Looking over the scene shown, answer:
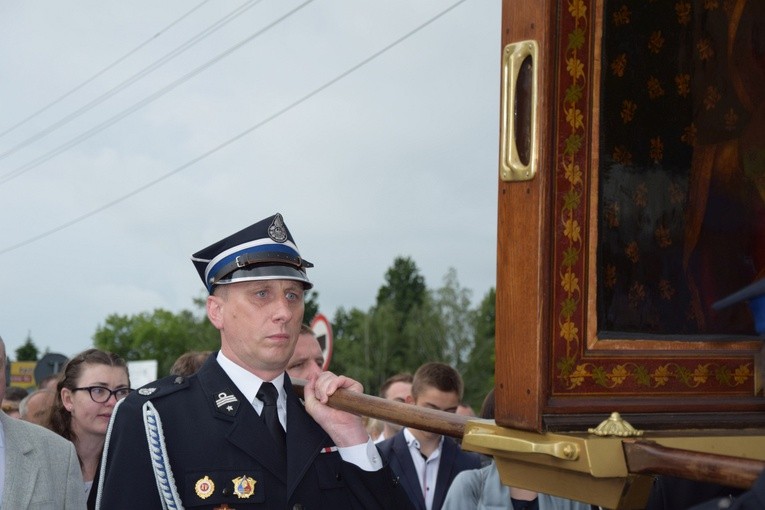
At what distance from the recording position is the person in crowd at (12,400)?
32.3ft

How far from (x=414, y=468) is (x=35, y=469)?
3.03 meters

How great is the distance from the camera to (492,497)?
17.4ft

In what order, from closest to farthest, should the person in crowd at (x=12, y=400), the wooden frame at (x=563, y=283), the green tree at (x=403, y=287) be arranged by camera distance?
Answer: 1. the wooden frame at (x=563, y=283)
2. the person in crowd at (x=12, y=400)
3. the green tree at (x=403, y=287)

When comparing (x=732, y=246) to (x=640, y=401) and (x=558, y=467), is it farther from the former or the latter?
(x=558, y=467)

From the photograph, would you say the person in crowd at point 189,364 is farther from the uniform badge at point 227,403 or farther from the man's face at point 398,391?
the man's face at point 398,391

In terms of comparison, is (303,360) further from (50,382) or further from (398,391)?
(50,382)

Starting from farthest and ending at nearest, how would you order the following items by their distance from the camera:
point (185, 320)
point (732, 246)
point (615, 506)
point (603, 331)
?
point (185, 320), point (732, 246), point (603, 331), point (615, 506)

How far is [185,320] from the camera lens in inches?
4075

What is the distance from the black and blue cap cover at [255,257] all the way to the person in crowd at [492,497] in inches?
56.2

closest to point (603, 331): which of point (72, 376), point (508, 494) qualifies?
point (508, 494)

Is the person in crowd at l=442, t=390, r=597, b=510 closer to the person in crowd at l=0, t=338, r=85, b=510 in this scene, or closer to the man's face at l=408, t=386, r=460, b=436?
the man's face at l=408, t=386, r=460, b=436

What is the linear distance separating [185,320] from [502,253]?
4039 inches

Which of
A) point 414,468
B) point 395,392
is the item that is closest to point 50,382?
point 395,392

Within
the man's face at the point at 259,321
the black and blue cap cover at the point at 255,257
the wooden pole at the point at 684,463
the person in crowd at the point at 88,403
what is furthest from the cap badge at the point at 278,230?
the person in crowd at the point at 88,403
